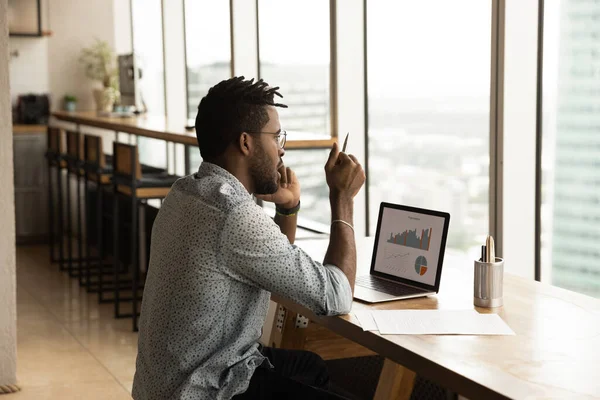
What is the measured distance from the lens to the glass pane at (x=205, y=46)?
19.7ft

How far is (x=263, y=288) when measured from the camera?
6.27ft

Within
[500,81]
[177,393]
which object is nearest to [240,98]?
[177,393]

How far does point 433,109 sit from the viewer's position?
3707 millimetres

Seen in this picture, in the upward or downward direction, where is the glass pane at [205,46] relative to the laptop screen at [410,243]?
upward

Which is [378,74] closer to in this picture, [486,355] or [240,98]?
[240,98]

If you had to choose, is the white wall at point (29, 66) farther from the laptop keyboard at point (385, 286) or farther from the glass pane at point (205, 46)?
the laptop keyboard at point (385, 286)

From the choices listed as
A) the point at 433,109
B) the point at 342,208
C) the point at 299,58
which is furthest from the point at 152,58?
the point at 342,208

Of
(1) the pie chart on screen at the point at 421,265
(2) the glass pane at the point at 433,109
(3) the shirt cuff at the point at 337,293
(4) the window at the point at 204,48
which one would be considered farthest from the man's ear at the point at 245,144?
(4) the window at the point at 204,48

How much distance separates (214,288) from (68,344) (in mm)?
2837

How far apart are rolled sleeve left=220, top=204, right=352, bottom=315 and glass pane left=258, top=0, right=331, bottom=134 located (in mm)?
2460

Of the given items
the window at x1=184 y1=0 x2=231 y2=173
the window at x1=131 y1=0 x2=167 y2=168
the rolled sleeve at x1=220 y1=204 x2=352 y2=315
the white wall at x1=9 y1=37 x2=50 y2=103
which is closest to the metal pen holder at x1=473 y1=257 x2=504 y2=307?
the rolled sleeve at x1=220 y1=204 x2=352 y2=315

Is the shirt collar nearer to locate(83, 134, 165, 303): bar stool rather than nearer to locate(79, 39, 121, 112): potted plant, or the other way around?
locate(83, 134, 165, 303): bar stool

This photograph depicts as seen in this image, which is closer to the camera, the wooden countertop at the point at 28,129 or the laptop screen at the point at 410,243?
the laptop screen at the point at 410,243

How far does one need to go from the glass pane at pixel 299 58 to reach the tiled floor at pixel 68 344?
5.01ft
